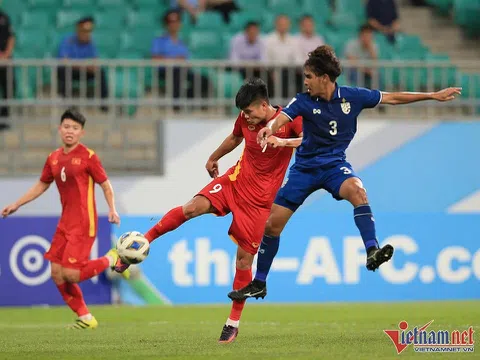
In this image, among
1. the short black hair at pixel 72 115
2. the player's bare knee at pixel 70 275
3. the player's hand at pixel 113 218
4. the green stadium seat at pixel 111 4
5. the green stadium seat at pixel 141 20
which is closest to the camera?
the player's hand at pixel 113 218

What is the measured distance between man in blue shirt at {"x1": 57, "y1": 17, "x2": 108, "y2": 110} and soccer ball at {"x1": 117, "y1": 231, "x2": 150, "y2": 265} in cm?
732

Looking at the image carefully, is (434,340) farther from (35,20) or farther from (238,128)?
(35,20)

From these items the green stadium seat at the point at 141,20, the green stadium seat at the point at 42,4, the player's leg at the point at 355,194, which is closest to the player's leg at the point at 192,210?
the player's leg at the point at 355,194

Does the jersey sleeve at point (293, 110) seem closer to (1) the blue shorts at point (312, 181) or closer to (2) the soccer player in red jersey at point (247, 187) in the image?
(1) the blue shorts at point (312, 181)

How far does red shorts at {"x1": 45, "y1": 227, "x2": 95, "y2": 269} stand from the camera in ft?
40.2

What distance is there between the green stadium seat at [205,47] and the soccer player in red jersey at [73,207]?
6639 millimetres

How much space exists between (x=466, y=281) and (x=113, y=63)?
19.4 feet

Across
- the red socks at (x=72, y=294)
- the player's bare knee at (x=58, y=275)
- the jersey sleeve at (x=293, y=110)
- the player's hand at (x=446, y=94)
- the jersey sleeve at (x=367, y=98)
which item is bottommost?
the red socks at (x=72, y=294)

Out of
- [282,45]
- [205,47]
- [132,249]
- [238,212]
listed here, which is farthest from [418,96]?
[205,47]

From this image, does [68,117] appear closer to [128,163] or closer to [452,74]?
[128,163]

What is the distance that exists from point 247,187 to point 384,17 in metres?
10.4

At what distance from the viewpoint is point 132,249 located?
986cm

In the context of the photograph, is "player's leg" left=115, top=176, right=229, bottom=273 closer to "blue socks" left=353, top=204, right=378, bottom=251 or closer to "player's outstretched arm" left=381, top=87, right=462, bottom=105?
"blue socks" left=353, top=204, right=378, bottom=251

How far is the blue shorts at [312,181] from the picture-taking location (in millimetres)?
9734
